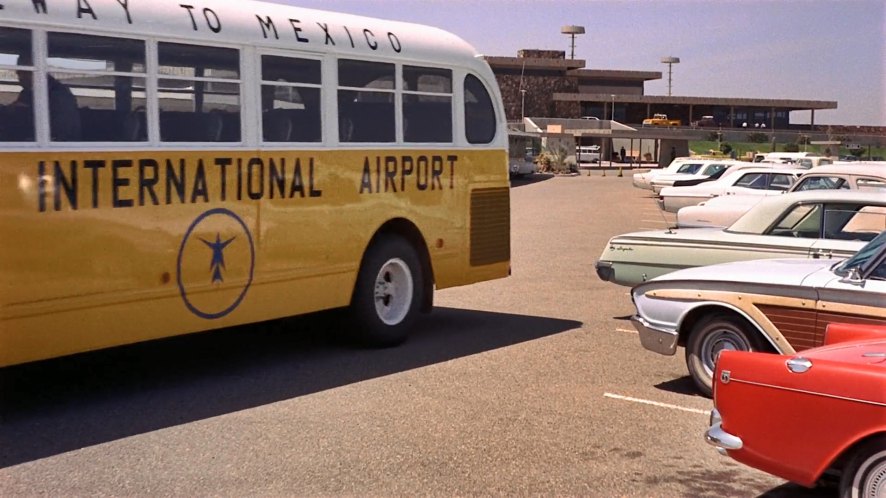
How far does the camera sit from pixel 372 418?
715cm

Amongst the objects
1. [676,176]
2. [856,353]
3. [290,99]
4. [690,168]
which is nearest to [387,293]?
[290,99]

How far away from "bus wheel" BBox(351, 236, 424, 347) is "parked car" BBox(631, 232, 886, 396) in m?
2.44

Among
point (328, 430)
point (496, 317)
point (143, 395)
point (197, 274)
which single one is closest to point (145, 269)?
point (197, 274)

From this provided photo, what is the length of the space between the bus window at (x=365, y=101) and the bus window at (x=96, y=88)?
7.00 feet

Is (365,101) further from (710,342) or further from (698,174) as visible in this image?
(698,174)

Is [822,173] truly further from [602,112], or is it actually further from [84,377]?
[602,112]

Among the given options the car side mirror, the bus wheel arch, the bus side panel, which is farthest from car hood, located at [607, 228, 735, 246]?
the car side mirror

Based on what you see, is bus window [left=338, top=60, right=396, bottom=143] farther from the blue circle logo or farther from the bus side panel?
the blue circle logo

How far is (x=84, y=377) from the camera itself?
8367 mm

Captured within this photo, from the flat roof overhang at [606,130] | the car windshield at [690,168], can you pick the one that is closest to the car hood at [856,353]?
the car windshield at [690,168]

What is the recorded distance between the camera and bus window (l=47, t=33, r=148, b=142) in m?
7.08

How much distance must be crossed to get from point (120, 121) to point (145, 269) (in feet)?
3.52

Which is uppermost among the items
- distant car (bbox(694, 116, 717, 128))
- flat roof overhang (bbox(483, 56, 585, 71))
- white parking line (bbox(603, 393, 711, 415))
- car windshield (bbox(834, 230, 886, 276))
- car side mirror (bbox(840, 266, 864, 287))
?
flat roof overhang (bbox(483, 56, 585, 71))

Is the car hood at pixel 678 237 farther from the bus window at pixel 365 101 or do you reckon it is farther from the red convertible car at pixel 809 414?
the red convertible car at pixel 809 414
